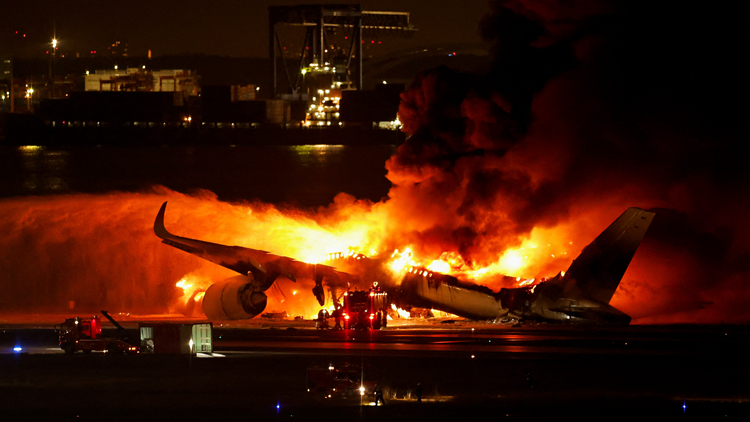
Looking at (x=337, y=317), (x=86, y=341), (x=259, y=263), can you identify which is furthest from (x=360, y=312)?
(x=86, y=341)

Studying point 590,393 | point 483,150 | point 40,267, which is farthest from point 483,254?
point 40,267

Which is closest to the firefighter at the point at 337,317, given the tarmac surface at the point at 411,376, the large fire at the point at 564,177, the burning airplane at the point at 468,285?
the burning airplane at the point at 468,285

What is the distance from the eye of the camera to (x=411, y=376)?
31.2m

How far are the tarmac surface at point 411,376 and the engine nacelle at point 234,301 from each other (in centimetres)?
440

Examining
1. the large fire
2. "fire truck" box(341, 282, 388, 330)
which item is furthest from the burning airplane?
"fire truck" box(341, 282, 388, 330)

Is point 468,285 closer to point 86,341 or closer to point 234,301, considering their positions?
point 234,301

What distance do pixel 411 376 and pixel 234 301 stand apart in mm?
17602

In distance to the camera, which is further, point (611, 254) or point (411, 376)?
point (611, 254)

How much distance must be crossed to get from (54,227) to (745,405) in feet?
161

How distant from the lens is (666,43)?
172 ft

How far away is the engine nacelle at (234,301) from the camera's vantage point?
46.8 metres

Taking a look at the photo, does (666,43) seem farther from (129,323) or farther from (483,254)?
(129,323)

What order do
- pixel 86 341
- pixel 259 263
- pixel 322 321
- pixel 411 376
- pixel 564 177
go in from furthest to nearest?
pixel 564 177, pixel 259 263, pixel 322 321, pixel 86 341, pixel 411 376

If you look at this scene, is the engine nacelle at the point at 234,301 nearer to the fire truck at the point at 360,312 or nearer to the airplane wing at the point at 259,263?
the airplane wing at the point at 259,263
